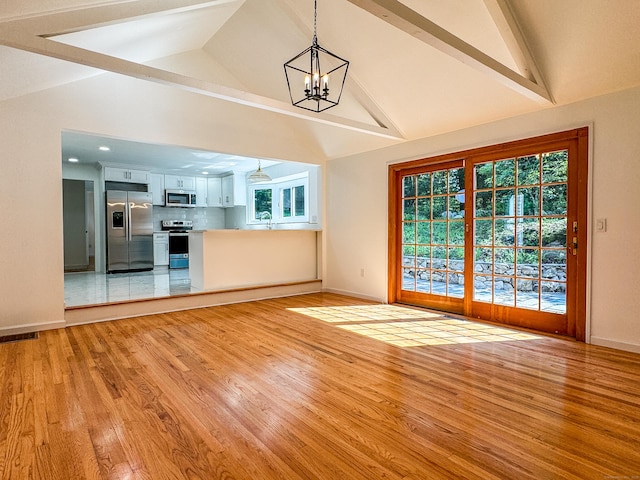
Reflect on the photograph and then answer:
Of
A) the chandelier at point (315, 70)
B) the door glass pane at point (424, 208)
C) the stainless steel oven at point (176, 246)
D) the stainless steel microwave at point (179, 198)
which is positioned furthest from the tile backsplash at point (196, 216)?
the door glass pane at point (424, 208)

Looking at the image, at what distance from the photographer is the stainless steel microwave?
8.81 metres

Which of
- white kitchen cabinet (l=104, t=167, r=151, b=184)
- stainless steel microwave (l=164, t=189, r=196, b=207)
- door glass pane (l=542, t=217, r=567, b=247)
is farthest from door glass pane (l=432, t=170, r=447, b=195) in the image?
white kitchen cabinet (l=104, t=167, r=151, b=184)

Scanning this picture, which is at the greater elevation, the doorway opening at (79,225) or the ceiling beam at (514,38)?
the ceiling beam at (514,38)

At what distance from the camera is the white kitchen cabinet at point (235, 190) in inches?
348

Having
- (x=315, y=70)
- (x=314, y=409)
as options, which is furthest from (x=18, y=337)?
(x=315, y=70)

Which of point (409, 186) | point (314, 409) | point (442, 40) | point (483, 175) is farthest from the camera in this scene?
point (409, 186)

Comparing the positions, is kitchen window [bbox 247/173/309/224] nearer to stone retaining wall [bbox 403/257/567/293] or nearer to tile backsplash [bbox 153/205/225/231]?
tile backsplash [bbox 153/205/225/231]

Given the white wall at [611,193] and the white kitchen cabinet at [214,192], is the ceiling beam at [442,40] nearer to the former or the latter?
the white wall at [611,193]

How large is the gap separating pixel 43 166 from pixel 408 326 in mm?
4372

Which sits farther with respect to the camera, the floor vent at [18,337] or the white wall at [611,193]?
the floor vent at [18,337]

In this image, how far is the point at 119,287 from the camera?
5688 millimetres

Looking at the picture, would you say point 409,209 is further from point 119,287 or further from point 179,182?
point 179,182

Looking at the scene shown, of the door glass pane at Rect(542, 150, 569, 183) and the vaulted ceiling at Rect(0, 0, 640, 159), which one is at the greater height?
the vaulted ceiling at Rect(0, 0, 640, 159)

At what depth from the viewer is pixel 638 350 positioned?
3088mm
